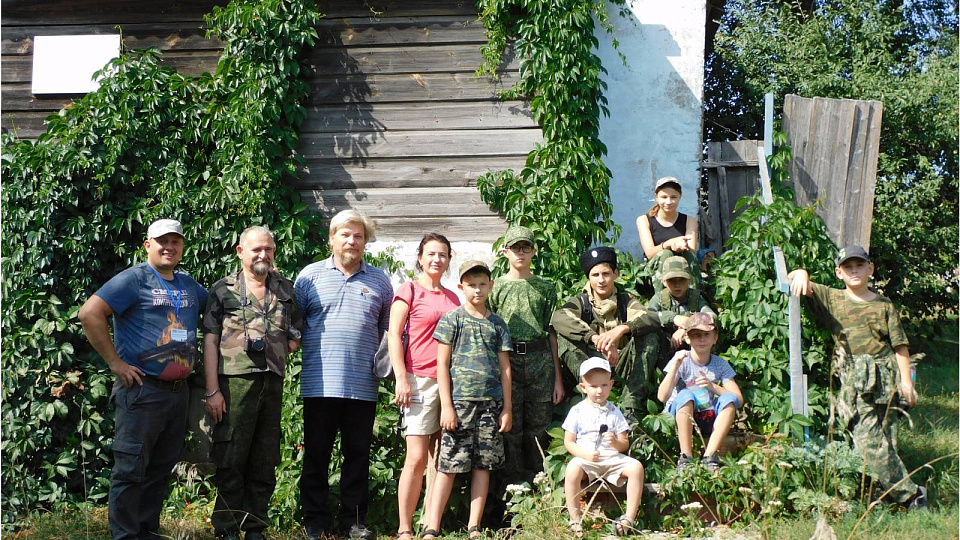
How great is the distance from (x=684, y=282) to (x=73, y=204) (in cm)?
464

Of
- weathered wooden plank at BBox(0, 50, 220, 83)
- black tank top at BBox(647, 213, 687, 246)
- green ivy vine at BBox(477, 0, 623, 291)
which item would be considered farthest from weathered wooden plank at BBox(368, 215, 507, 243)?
weathered wooden plank at BBox(0, 50, 220, 83)

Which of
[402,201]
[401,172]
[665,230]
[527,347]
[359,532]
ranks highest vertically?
[401,172]

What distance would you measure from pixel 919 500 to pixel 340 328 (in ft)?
10.9

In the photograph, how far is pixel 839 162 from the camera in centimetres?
655

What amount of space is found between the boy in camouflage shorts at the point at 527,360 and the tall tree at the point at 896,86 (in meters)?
5.03

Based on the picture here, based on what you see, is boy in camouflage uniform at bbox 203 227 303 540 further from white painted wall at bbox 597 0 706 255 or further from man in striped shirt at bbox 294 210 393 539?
white painted wall at bbox 597 0 706 255

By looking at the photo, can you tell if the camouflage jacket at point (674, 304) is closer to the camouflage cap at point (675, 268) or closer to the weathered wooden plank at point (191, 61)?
the camouflage cap at point (675, 268)

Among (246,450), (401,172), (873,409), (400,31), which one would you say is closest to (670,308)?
(873,409)

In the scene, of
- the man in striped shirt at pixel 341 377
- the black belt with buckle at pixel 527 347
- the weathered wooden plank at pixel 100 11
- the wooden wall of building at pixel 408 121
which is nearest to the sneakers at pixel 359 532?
the man in striped shirt at pixel 341 377

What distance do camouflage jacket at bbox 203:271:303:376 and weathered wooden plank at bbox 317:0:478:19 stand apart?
3.29 m

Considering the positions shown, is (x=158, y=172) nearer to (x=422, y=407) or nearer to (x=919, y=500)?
(x=422, y=407)

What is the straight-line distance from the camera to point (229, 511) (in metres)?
4.35

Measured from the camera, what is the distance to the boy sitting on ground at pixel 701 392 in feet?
15.2

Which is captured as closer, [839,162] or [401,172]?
[839,162]
